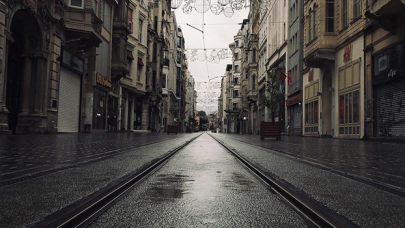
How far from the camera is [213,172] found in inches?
206

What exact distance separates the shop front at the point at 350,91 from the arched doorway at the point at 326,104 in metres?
2.00

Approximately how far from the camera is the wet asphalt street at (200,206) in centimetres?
248

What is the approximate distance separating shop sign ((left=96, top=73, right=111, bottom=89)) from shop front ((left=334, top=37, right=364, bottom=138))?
1637 centimetres

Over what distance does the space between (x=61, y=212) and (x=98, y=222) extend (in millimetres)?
314

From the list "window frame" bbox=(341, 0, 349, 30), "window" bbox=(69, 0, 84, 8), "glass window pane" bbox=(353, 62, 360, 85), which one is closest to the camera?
"glass window pane" bbox=(353, 62, 360, 85)

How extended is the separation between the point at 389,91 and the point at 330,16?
336 inches

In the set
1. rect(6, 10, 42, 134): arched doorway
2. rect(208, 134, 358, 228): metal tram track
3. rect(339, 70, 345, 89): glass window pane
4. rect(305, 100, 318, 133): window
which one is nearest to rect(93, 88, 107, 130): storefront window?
rect(6, 10, 42, 134): arched doorway

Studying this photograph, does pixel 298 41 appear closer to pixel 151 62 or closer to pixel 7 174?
pixel 151 62

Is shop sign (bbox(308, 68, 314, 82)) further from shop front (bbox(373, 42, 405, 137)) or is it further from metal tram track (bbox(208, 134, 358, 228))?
metal tram track (bbox(208, 134, 358, 228))

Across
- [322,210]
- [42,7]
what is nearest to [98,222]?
[322,210]

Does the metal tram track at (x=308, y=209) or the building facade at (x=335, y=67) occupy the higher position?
the building facade at (x=335, y=67)

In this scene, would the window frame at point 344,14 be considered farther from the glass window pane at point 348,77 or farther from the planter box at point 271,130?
the planter box at point 271,130

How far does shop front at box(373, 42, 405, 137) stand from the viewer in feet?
50.8

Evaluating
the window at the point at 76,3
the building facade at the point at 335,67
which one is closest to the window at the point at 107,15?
the window at the point at 76,3
